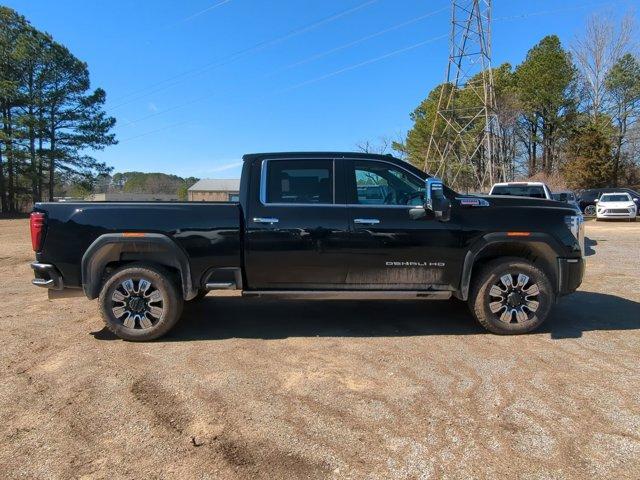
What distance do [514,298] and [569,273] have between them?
2.26 ft

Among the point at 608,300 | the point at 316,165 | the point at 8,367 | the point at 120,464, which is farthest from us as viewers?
the point at 608,300

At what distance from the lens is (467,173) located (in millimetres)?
50188

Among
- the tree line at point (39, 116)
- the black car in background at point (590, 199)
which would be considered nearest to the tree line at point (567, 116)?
the black car in background at point (590, 199)

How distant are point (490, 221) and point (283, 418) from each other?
325 cm

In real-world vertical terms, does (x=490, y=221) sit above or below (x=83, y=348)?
above

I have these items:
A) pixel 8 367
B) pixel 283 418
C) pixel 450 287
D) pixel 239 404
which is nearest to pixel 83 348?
pixel 8 367

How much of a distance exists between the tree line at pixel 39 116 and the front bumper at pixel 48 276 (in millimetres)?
40407

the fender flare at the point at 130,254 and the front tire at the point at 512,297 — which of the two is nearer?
the fender flare at the point at 130,254

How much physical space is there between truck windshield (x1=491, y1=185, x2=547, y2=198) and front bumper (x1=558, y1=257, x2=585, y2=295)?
34.9ft

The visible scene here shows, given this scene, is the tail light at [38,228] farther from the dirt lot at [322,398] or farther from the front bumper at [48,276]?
the dirt lot at [322,398]

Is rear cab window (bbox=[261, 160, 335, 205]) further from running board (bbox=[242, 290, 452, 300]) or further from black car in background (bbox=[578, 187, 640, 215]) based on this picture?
black car in background (bbox=[578, 187, 640, 215])

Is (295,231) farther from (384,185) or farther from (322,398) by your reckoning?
(322,398)

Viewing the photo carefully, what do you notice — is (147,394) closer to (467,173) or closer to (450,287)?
(450,287)

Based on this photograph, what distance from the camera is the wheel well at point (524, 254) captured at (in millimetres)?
5555
